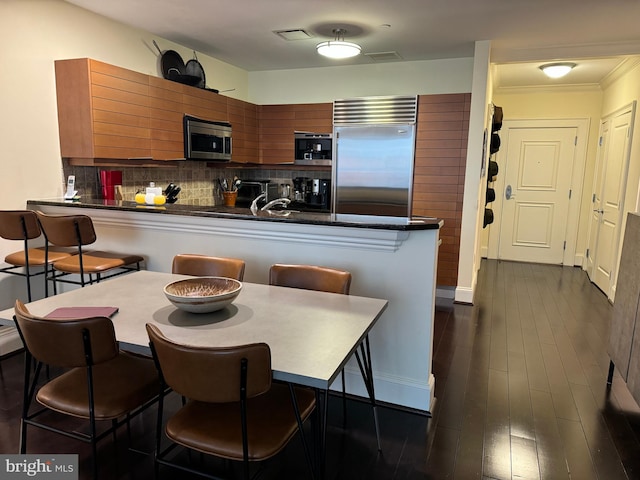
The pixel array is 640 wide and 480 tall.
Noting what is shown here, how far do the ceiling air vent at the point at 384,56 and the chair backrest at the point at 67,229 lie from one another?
3.26 metres

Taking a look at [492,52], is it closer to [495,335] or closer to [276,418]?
[495,335]

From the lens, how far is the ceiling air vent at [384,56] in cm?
452

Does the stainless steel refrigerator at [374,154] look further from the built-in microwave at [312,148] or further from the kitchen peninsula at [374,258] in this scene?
the kitchen peninsula at [374,258]

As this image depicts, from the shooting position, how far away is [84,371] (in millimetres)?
1907

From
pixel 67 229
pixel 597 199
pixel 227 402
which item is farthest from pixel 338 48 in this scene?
pixel 597 199

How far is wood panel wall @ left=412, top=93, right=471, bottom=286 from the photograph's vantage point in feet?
14.8

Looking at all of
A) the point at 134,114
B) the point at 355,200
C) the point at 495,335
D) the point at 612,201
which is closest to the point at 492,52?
the point at 355,200

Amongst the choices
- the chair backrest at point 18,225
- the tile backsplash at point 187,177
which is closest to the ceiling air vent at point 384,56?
the tile backsplash at point 187,177

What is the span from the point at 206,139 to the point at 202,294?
2743mm

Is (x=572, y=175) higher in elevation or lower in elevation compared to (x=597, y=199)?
higher

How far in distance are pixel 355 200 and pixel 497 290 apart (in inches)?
76.4

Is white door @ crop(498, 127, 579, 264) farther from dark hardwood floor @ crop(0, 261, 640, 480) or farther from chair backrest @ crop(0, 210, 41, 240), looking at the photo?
chair backrest @ crop(0, 210, 41, 240)

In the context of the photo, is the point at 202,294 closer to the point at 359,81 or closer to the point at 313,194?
the point at 313,194

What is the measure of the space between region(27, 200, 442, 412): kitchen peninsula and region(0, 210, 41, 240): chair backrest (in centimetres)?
63
